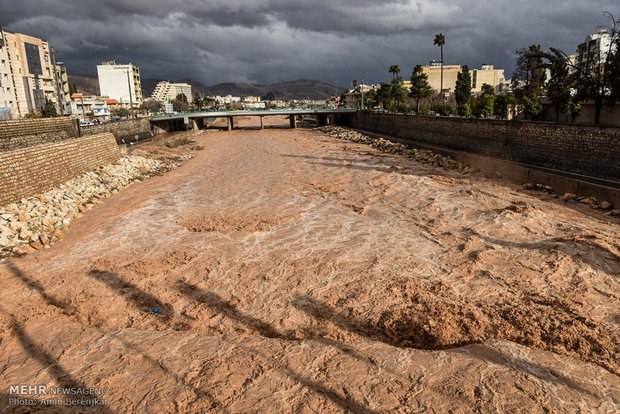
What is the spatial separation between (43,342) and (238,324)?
4271 millimetres

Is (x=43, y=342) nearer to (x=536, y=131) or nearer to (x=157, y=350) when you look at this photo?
(x=157, y=350)

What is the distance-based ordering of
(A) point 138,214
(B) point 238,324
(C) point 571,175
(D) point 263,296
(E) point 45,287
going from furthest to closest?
(C) point 571,175 → (A) point 138,214 → (E) point 45,287 → (D) point 263,296 → (B) point 238,324

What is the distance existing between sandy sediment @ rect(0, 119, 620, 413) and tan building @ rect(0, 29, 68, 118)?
193 ft

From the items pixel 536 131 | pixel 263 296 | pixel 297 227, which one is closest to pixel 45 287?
pixel 263 296

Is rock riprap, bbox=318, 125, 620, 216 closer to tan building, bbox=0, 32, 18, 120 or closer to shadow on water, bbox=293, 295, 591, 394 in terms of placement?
shadow on water, bbox=293, 295, 591, 394

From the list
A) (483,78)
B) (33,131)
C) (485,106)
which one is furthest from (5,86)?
(483,78)

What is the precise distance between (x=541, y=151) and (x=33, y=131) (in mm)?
33512

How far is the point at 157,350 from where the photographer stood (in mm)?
8578

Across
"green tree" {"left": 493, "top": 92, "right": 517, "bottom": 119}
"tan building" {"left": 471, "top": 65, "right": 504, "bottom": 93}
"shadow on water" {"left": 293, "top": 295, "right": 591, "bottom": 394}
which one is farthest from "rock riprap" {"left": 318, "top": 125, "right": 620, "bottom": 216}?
"tan building" {"left": 471, "top": 65, "right": 504, "bottom": 93}

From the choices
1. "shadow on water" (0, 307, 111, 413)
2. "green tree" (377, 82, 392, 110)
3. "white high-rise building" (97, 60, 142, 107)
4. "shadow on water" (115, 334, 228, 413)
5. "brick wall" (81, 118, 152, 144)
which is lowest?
"shadow on water" (115, 334, 228, 413)

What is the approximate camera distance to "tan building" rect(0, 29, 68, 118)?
63066 millimetres

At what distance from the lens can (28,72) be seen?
70.5 m

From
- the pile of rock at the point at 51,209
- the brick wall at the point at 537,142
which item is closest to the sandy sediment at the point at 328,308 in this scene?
the pile of rock at the point at 51,209

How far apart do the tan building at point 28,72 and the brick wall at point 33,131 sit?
37.9 meters
